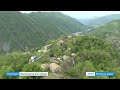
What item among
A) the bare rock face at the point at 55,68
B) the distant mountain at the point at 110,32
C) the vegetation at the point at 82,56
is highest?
the distant mountain at the point at 110,32

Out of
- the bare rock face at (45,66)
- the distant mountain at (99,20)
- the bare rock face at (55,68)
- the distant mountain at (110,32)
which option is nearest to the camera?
the bare rock face at (45,66)

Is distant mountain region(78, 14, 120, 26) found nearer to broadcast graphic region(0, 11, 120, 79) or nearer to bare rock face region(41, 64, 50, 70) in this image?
broadcast graphic region(0, 11, 120, 79)

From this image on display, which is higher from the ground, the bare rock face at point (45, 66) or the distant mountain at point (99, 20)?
the distant mountain at point (99, 20)

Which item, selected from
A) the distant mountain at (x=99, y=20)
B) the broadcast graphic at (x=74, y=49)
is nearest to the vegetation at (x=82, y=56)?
the broadcast graphic at (x=74, y=49)

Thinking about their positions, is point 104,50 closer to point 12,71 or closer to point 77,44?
point 77,44

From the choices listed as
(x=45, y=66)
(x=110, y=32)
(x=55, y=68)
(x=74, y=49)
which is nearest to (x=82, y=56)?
(x=74, y=49)

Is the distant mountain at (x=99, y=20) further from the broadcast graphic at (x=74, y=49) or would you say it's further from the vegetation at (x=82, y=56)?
the vegetation at (x=82, y=56)

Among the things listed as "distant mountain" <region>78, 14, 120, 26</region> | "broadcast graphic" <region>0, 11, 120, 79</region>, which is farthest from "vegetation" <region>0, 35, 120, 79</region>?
"distant mountain" <region>78, 14, 120, 26</region>

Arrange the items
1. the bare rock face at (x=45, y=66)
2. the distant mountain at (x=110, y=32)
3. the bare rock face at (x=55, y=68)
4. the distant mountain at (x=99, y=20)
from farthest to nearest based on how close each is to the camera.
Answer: the distant mountain at (x=110, y=32) → the distant mountain at (x=99, y=20) → the bare rock face at (x=55, y=68) → the bare rock face at (x=45, y=66)

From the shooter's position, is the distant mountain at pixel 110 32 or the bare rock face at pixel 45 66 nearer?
the bare rock face at pixel 45 66
